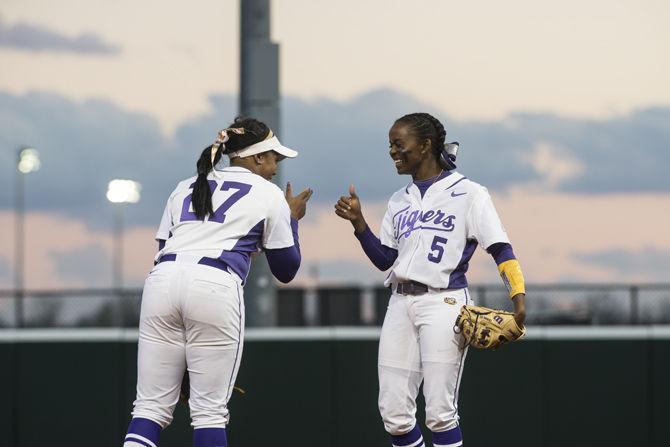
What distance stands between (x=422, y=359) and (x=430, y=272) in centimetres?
45

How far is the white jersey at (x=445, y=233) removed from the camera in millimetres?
6184

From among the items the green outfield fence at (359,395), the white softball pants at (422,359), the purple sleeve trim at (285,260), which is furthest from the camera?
the green outfield fence at (359,395)

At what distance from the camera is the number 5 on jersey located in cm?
620

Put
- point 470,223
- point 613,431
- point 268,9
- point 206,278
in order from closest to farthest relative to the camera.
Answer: point 206,278 < point 470,223 < point 613,431 < point 268,9

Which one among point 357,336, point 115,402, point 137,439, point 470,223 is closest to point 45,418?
point 115,402

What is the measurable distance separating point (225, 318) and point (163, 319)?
0.94 ft

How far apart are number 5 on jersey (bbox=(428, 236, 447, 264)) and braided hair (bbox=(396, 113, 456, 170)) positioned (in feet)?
1.60

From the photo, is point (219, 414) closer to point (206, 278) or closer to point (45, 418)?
point (206, 278)

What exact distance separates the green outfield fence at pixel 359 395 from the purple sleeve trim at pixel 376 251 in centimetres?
213

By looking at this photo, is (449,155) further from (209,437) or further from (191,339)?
(209,437)

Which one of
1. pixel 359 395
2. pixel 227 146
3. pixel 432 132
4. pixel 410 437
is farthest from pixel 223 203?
pixel 359 395

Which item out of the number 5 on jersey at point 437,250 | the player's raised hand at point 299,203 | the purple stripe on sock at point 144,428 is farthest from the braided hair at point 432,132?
the purple stripe on sock at point 144,428

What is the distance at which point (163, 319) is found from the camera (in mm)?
5574

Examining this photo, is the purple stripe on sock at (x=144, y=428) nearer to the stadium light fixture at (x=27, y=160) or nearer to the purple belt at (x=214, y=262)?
the purple belt at (x=214, y=262)
